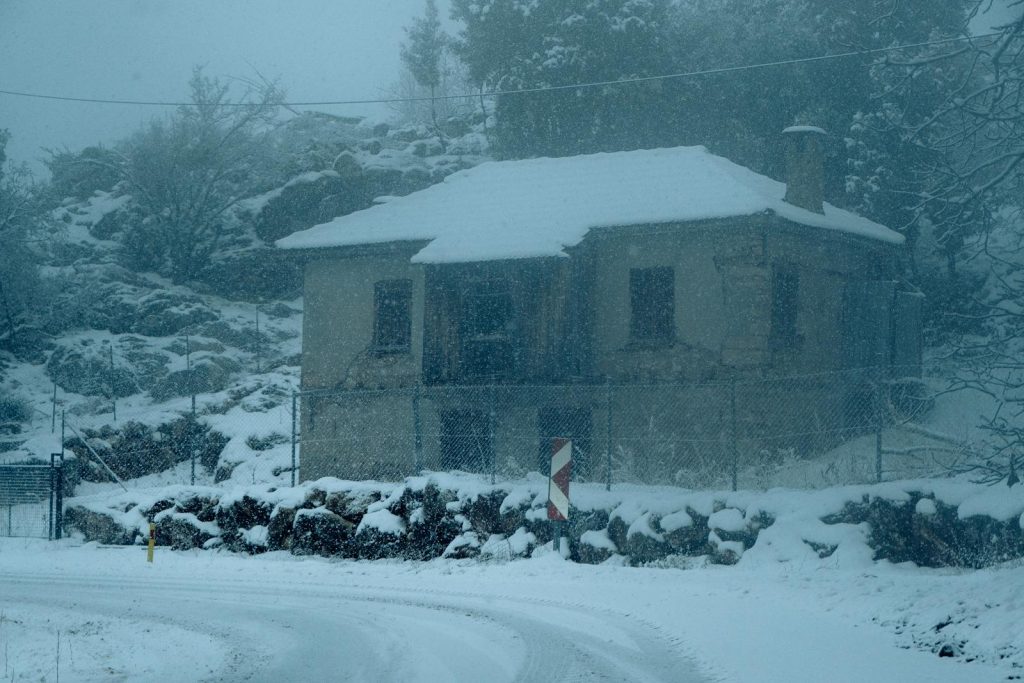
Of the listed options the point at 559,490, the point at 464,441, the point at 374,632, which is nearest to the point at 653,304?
the point at 464,441

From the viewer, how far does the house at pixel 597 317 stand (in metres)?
23.3

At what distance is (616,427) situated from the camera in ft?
77.9

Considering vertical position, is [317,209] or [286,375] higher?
[317,209]

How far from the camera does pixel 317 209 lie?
4638 cm

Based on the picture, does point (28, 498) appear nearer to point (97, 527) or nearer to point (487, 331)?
point (97, 527)

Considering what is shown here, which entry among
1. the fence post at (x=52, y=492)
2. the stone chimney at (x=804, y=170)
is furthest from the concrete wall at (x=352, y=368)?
the stone chimney at (x=804, y=170)

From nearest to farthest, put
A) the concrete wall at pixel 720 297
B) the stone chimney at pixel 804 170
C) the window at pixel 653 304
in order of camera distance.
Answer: the concrete wall at pixel 720 297 → the window at pixel 653 304 → the stone chimney at pixel 804 170

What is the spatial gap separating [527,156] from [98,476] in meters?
18.8

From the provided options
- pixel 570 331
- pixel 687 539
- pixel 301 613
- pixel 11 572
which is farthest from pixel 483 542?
pixel 570 331

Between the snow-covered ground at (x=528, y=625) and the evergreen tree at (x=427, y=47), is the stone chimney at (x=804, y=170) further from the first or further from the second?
the evergreen tree at (x=427, y=47)

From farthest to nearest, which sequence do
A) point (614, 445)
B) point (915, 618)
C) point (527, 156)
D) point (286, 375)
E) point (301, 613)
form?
point (527, 156) < point (286, 375) < point (614, 445) < point (301, 613) < point (915, 618)

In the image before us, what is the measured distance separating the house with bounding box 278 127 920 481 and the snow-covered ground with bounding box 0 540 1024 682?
795 centimetres

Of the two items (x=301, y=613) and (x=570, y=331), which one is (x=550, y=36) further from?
(x=301, y=613)

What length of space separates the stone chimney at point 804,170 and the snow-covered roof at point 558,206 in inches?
14.9
